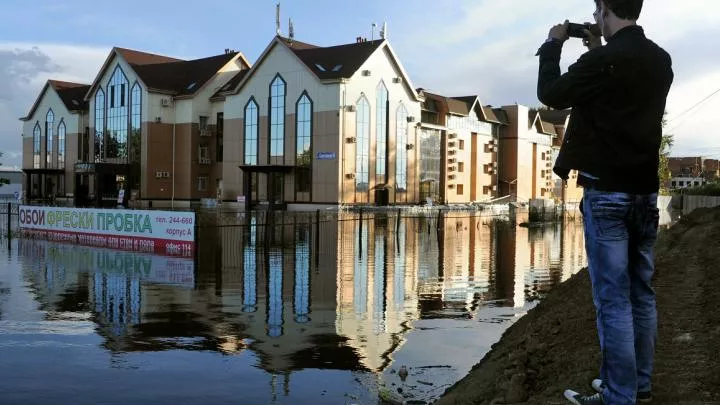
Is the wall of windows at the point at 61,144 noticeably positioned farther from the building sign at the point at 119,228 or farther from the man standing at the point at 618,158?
the man standing at the point at 618,158

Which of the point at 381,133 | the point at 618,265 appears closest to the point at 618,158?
the point at 618,265

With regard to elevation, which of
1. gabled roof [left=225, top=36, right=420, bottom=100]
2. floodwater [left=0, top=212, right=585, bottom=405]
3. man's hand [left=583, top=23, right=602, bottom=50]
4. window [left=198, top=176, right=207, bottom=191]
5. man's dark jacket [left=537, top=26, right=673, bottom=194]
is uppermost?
gabled roof [left=225, top=36, right=420, bottom=100]

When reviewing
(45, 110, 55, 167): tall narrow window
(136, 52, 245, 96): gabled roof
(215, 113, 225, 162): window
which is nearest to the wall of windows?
(45, 110, 55, 167): tall narrow window

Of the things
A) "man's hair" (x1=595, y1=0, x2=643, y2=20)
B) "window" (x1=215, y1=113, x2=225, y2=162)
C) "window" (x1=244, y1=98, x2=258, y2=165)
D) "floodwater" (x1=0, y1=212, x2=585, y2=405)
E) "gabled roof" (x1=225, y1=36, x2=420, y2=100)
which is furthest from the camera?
"window" (x1=215, y1=113, x2=225, y2=162)

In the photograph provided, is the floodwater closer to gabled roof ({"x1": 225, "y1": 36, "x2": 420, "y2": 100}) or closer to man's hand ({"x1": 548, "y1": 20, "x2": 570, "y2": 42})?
man's hand ({"x1": 548, "y1": 20, "x2": 570, "y2": 42})

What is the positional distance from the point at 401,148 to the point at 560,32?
55230mm

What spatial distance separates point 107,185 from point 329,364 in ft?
219

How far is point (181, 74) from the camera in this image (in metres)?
68.9

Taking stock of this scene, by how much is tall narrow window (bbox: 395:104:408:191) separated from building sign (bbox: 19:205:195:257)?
123ft

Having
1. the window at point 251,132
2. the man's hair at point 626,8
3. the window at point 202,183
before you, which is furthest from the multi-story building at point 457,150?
the man's hair at point 626,8

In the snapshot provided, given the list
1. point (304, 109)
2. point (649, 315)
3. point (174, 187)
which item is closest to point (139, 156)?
point (174, 187)

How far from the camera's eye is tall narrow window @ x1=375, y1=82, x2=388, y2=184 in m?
56.2

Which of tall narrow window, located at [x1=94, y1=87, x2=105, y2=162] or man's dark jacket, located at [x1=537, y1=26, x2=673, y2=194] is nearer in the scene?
man's dark jacket, located at [x1=537, y1=26, x2=673, y2=194]

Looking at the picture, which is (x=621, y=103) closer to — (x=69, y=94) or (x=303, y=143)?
(x=303, y=143)
